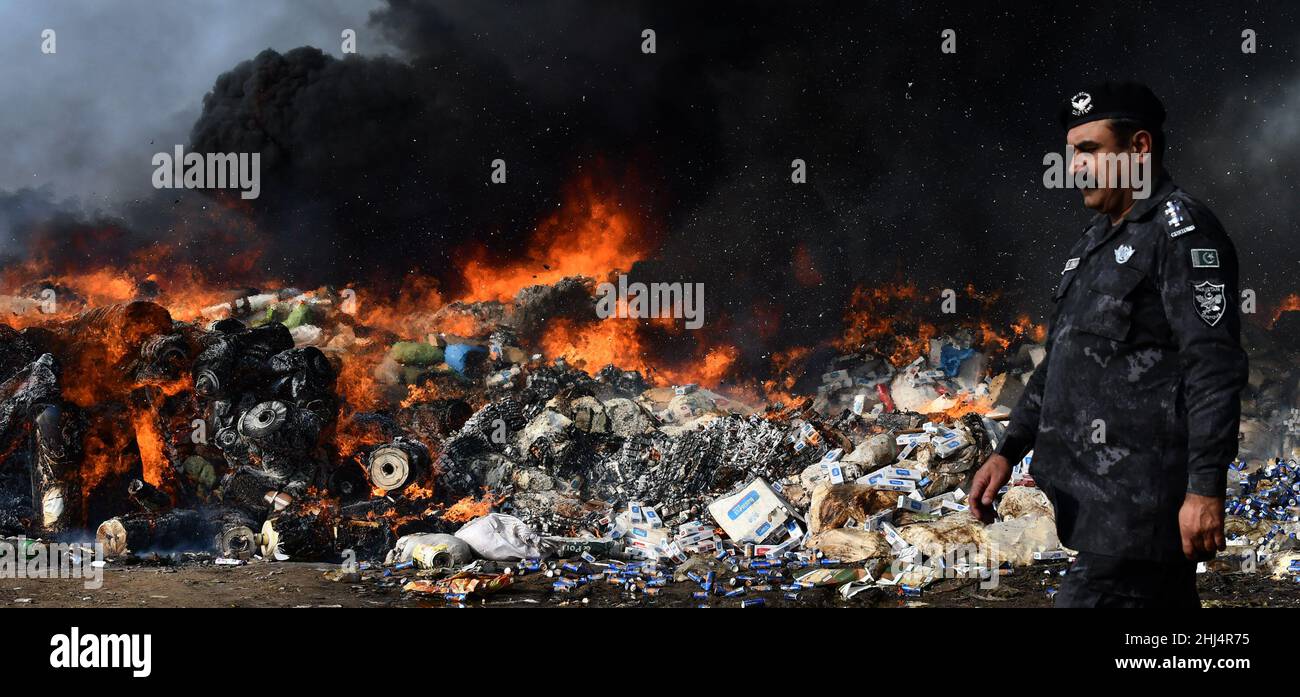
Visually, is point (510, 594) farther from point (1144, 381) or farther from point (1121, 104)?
point (1121, 104)

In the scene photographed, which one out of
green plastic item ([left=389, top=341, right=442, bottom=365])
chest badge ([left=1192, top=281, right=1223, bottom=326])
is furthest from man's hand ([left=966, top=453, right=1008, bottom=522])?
green plastic item ([left=389, top=341, right=442, bottom=365])

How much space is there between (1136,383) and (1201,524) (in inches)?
16.6

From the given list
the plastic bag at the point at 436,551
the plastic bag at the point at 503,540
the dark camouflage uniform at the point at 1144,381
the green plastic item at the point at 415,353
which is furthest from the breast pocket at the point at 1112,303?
the green plastic item at the point at 415,353

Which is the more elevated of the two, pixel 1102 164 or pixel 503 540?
pixel 1102 164

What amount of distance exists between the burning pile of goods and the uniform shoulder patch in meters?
4.03

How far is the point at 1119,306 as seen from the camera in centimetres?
268

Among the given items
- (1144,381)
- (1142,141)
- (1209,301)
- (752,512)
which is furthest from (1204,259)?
(752,512)

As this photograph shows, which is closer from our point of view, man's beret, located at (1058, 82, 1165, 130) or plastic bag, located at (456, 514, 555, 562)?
man's beret, located at (1058, 82, 1165, 130)

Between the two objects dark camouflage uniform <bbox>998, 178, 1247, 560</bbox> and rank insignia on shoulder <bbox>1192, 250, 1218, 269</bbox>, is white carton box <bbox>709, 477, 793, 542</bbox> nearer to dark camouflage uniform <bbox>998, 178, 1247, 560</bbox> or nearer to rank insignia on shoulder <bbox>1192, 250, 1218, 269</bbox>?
dark camouflage uniform <bbox>998, 178, 1247, 560</bbox>

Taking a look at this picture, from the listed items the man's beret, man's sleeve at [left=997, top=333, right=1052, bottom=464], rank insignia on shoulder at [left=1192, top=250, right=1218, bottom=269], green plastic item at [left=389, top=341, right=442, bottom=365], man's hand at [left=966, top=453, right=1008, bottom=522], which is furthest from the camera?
green plastic item at [left=389, top=341, right=442, bottom=365]

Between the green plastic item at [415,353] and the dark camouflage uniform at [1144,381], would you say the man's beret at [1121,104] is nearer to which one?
the dark camouflage uniform at [1144,381]

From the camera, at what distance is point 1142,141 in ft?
9.21

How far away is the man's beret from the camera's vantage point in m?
2.78

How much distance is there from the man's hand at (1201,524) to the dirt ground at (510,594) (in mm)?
3644
